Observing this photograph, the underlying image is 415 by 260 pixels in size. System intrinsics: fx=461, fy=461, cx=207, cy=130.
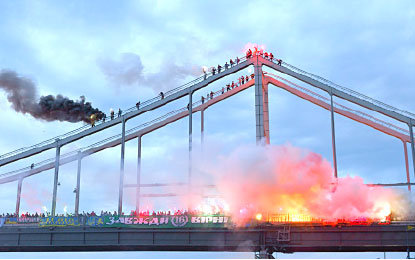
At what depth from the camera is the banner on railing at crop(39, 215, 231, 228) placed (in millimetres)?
45656

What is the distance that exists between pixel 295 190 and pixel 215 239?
34.3ft

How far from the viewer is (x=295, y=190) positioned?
49.6 meters

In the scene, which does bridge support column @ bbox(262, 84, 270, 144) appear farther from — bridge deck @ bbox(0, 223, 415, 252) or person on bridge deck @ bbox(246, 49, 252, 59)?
bridge deck @ bbox(0, 223, 415, 252)

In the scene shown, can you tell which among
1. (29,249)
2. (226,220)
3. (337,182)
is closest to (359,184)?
(337,182)

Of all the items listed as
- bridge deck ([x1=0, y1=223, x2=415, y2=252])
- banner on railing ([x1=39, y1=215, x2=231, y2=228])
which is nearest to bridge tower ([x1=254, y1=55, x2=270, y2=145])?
banner on railing ([x1=39, y1=215, x2=231, y2=228])

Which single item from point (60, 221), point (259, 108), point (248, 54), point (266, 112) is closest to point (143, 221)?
point (60, 221)

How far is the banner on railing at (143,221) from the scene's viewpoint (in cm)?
4566

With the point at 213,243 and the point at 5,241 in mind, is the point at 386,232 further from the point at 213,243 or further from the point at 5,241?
the point at 5,241

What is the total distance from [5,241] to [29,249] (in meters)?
2.95

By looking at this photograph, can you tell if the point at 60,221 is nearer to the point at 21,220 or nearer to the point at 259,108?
the point at 21,220

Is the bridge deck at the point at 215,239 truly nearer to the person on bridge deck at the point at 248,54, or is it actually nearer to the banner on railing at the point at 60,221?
the banner on railing at the point at 60,221

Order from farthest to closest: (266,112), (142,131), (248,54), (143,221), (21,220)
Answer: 1. (142,131)
2. (266,112)
3. (248,54)
4. (21,220)
5. (143,221)

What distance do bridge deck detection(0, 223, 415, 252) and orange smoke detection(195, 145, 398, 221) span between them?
68.4 inches

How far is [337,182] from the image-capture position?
51.6 metres
